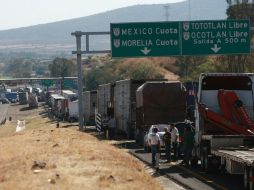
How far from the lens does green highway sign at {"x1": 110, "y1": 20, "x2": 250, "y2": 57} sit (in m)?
42.5

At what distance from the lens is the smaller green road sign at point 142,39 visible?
4244 cm

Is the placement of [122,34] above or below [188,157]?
above

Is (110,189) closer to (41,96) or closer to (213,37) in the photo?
(213,37)

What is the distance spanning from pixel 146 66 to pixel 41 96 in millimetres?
67981

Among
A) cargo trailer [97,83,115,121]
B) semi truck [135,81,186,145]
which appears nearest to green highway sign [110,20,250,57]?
semi truck [135,81,186,145]

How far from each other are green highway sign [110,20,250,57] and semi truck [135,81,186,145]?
409 centimetres

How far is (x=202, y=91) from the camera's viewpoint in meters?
24.0

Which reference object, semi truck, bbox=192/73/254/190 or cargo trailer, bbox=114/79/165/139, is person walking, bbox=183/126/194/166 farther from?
cargo trailer, bbox=114/79/165/139

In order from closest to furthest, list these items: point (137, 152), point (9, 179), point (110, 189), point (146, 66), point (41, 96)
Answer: point (110, 189) → point (9, 179) → point (137, 152) → point (146, 66) → point (41, 96)

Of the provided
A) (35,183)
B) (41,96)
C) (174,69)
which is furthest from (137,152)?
(41,96)

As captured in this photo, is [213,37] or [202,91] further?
[213,37]

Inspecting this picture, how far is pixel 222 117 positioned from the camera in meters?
22.9

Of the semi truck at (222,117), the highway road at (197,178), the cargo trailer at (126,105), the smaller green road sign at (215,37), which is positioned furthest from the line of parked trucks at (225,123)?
the cargo trailer at (126,105)

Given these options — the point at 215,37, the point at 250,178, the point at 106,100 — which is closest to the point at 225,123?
the point at 250,178
